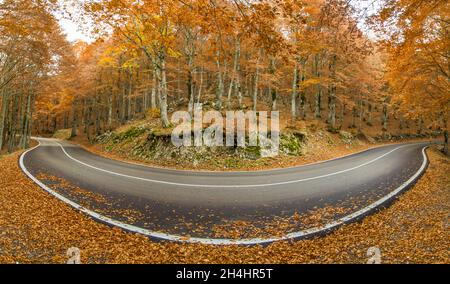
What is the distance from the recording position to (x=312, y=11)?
19.1m

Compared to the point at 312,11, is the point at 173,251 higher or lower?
lower

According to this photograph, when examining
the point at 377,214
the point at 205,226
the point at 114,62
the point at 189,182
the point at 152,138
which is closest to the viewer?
the point at 205,226

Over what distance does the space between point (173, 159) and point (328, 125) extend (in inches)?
663

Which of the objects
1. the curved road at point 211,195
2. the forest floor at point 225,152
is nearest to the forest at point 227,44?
the forest floor at point 225,152

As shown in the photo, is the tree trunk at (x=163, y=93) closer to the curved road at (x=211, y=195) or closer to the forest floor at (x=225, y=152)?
the forest floor at (x=225, y=152)

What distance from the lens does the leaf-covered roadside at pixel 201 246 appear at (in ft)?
14.8

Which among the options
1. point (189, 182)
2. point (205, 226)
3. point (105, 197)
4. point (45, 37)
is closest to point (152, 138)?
point (189, 182)

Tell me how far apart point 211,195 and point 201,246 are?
11.2ft

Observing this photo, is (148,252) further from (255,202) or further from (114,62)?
(114,62)

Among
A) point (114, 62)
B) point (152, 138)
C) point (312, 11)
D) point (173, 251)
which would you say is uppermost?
point (312, 11)

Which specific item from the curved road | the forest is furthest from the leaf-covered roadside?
the forest

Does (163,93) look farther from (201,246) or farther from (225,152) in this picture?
(201,246)
